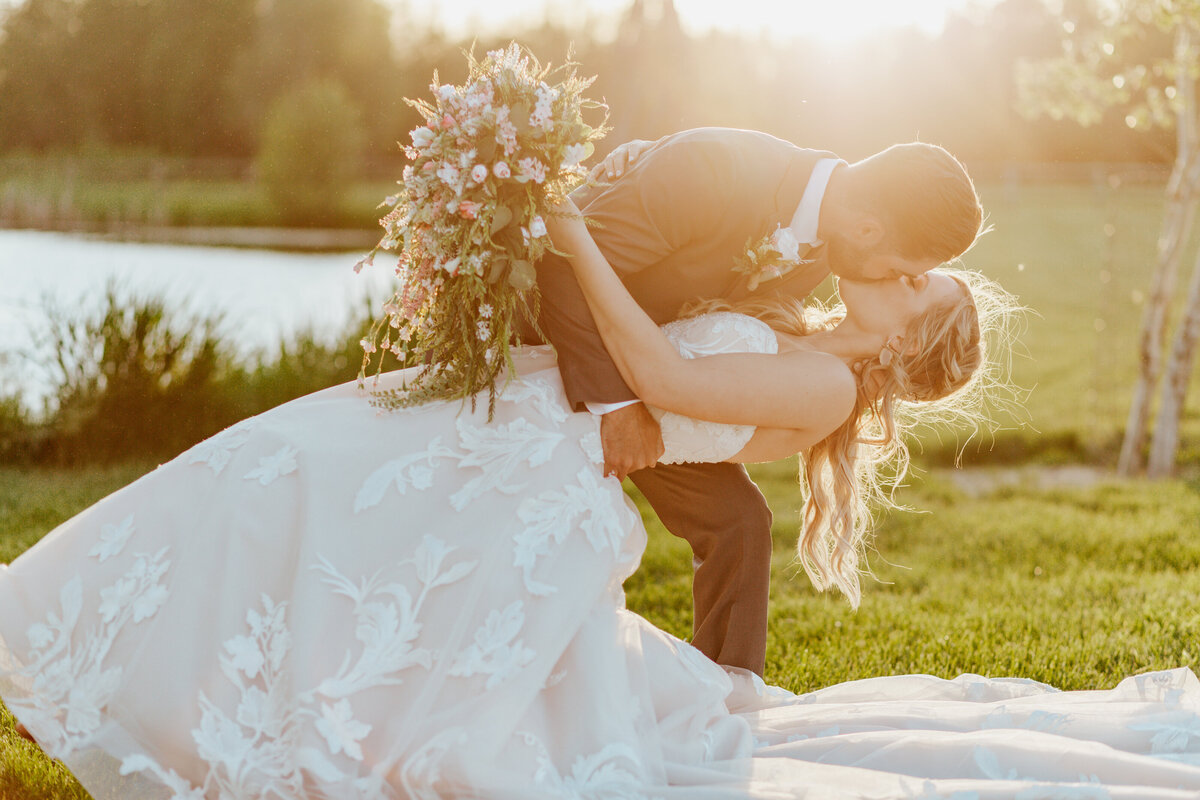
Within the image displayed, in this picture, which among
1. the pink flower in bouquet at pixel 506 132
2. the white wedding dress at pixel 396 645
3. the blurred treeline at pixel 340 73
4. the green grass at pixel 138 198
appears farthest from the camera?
the blurred treeline at pixel 340 73

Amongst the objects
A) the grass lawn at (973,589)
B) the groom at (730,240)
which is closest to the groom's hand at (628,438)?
the groom at (730,240)

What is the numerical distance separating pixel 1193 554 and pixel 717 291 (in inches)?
152

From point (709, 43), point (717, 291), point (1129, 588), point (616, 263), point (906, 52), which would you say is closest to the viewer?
point (616, 263)

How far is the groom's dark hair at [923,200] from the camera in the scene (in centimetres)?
289

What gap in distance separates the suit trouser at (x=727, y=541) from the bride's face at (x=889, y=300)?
0.63 m

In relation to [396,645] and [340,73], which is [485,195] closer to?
[396,645]

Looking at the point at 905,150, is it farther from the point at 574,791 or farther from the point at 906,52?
the point at 906,52

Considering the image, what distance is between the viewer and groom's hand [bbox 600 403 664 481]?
2750mm

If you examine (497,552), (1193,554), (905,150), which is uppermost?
(905,150)

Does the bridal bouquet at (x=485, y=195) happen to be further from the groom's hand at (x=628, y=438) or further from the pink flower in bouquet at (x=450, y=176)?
the groom's hand at (x=628, y=438)

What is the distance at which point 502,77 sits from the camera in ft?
8.19

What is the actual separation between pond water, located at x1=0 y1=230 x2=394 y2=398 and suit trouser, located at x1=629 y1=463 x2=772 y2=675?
5.13m

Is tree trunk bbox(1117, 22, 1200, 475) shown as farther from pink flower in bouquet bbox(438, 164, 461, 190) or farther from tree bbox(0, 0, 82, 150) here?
tree bbox(0, 0, 82, 150)

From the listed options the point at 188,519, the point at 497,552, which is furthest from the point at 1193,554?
the point at 188,519
